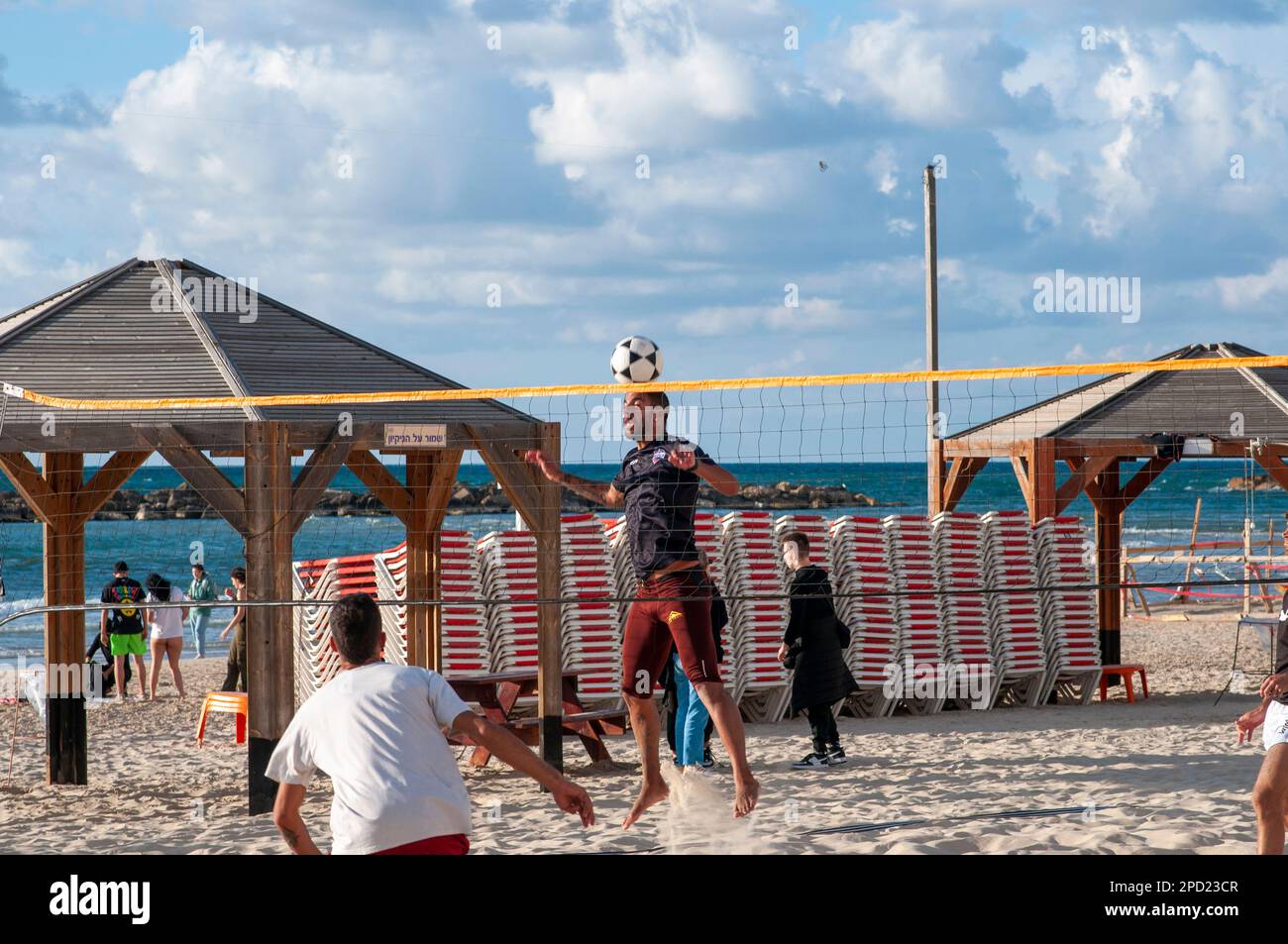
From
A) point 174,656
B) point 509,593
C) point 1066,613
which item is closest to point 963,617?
point 1066,613

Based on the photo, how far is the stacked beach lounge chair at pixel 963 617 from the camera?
13906 millimetres

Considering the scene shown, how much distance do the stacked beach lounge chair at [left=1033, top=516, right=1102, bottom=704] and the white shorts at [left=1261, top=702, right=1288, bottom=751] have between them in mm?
8641

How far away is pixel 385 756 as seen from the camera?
4332 mm

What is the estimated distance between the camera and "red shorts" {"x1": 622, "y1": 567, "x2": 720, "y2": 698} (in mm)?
6859

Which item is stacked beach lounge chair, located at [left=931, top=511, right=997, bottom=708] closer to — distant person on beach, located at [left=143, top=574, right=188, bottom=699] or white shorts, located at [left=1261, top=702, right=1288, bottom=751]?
white shorts, located at [left=1261, top=702, right=1288, bottom=751]

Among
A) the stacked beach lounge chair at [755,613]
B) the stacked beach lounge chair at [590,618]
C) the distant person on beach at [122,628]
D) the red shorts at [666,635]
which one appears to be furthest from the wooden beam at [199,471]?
the distant person on beach at [122,628]

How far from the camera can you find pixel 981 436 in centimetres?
1582

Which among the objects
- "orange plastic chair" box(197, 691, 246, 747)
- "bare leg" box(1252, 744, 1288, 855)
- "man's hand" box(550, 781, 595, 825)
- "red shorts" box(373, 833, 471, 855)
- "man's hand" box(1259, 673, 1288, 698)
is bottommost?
"orange plastic chair" box(197, 691, 246, 747)

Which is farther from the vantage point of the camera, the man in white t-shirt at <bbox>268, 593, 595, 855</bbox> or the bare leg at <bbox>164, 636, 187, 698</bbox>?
the bare leg at <bbox>164, 636, 187, 698</bbox>

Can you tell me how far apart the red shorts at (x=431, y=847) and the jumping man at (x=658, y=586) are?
2475mm

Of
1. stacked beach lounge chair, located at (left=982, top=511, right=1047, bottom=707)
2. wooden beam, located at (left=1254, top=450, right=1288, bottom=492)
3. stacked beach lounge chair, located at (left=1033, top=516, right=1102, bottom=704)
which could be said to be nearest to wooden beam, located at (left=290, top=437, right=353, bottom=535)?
stacked beach lounge chair, located at (left=982, top=511, right=1047, bottom=707)

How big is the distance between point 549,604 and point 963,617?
18.5 feet

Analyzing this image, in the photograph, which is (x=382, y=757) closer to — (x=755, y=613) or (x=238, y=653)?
(x=755, y=613)
